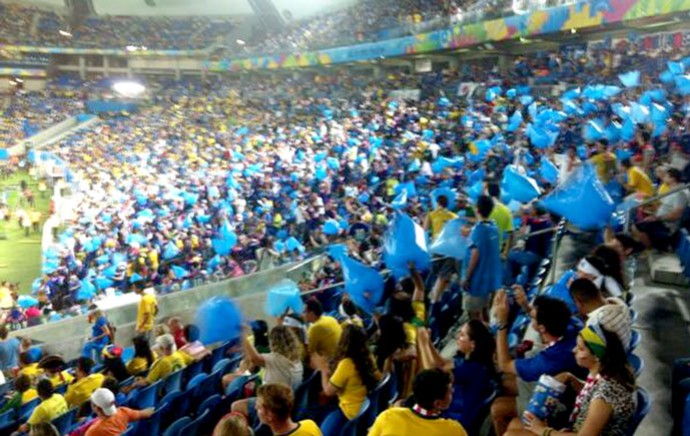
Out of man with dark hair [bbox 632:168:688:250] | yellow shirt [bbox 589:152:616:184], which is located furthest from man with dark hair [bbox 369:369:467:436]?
yellow shirt [bbox 589:152:616:184]

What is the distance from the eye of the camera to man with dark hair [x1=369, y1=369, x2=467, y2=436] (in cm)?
283

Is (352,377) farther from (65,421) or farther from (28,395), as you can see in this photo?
(28,395)

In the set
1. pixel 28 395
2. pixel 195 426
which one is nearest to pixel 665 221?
pixel 195 426

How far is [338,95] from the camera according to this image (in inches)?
1320

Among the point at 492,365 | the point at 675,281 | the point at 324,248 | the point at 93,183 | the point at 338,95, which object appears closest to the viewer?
the point at 492,365

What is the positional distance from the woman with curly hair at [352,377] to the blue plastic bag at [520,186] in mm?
4790

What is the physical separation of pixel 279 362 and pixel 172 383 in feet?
4.99

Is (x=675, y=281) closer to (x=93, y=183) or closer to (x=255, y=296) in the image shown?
(x=255, y=296)

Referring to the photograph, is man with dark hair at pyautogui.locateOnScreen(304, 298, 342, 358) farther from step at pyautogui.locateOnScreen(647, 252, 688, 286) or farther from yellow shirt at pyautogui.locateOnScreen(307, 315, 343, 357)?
step at pyautogui.locateOnScreen(647, 252, 688, 286)

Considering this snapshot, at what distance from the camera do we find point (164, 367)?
6012 mm

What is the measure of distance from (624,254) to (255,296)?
20.8ft

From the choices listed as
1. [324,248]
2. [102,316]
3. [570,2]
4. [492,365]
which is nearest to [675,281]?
[492,365]

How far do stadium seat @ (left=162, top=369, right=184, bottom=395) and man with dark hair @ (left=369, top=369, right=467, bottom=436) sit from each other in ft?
10.6

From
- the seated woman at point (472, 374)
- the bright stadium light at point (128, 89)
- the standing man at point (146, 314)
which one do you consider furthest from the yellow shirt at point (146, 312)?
the bright stadium light at point (128, 89)
